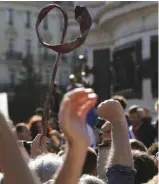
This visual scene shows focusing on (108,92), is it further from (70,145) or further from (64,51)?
(70,145)

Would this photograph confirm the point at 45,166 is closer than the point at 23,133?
Yes

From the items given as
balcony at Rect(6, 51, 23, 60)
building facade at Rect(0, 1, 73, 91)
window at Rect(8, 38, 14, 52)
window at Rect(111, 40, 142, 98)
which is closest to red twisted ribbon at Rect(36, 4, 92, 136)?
window at Rect(111, 40, 142, 98)

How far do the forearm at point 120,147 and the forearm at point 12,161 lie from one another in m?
0.96

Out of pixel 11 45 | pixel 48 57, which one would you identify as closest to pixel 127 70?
pixel 11 45

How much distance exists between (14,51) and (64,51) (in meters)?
66.2

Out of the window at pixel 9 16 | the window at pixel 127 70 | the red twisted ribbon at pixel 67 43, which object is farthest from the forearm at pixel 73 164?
the window at pixel 9 16

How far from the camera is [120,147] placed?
2.71 m

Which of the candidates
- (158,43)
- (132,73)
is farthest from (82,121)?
(132,73)

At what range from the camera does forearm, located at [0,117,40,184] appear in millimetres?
1743

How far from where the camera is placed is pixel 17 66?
6788 centimetres

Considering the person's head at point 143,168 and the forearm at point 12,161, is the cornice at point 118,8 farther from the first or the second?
the forearm at point 12,161

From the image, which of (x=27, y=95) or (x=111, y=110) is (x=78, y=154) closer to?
(x=111, y=110)

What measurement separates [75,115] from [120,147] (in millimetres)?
969

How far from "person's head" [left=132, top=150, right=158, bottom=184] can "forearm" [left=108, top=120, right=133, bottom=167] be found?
1042 millimetres
